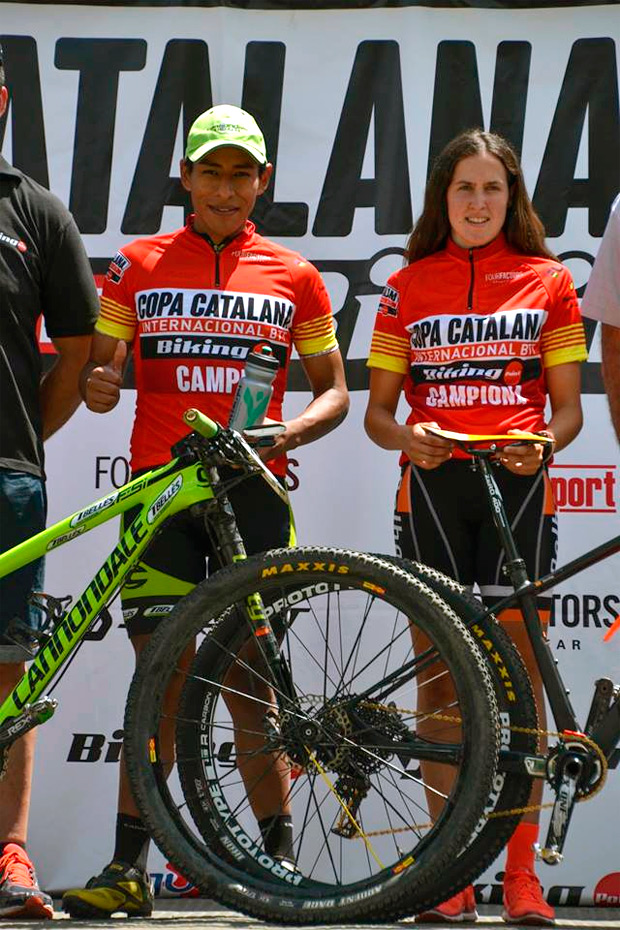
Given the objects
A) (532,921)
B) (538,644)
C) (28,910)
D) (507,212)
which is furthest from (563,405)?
(28,910)

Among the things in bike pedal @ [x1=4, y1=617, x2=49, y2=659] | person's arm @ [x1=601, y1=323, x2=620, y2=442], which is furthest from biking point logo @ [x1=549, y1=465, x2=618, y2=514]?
bike pedal @ [x1=4, y1=617, x2=49, y2=659]

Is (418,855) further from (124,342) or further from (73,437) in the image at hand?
(73,437)

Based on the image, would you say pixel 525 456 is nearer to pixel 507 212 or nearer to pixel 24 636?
pixel 507 212

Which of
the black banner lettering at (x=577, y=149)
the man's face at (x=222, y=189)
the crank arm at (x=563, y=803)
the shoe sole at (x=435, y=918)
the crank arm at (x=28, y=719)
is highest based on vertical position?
the black banner lettering at (x=577, y=149)

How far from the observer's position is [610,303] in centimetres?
353

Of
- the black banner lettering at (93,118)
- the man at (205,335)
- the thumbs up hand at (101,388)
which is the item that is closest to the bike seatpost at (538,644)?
the man at (205,335)

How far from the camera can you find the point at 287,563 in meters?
2.73

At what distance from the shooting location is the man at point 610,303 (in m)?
3.53

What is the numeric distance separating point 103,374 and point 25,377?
0.26 meters

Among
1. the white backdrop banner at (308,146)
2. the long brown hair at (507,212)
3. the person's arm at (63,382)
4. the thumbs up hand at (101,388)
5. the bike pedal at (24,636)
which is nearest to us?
the bike pedal at (24,636)

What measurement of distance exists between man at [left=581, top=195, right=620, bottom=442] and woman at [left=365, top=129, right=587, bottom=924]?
127 millimetres

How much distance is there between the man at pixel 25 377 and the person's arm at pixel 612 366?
4.29ft

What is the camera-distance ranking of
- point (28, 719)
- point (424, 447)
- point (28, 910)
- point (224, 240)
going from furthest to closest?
point (224, 240) < point (424, 447) < point (28, 910) < point (28, 719)

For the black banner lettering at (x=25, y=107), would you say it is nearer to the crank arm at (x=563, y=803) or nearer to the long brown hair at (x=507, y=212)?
the long brown hair at (x=507, y=212)
